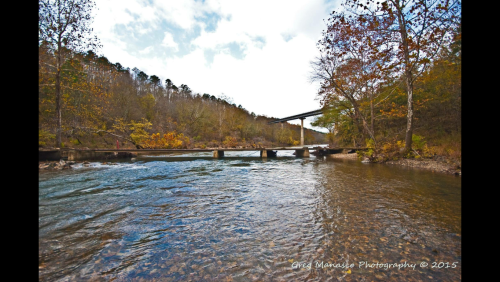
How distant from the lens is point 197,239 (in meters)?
3.51

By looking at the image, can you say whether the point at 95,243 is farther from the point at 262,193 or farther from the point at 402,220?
the point at 402,220

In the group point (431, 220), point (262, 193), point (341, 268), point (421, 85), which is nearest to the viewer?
point (341, 268)

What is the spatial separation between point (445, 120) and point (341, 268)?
2027cm

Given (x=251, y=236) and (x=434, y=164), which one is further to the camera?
(x=434, y=164)

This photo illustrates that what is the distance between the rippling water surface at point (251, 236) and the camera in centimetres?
258

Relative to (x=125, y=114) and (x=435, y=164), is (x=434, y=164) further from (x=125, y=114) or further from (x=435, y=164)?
(x=125, y=114)

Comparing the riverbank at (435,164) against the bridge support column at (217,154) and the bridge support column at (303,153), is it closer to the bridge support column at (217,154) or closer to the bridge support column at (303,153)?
the bridge support column at (303,153)

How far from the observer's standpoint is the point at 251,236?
3.60 meters

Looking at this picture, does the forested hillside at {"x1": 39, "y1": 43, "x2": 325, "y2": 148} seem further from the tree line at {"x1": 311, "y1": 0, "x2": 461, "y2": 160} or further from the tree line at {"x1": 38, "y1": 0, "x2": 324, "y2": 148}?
the tree line at {"x1": 311, "y1": 0, "x2": 461, "y2": 160}

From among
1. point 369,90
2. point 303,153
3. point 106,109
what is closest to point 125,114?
point 106,109

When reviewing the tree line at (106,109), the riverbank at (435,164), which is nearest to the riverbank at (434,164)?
the riverbank at (435,164)

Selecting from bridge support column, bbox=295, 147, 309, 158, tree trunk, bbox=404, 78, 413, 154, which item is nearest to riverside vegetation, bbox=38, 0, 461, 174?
tree trunk, bbox=404, 78, 413, 154

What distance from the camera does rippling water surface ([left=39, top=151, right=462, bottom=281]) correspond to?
2.58 m
